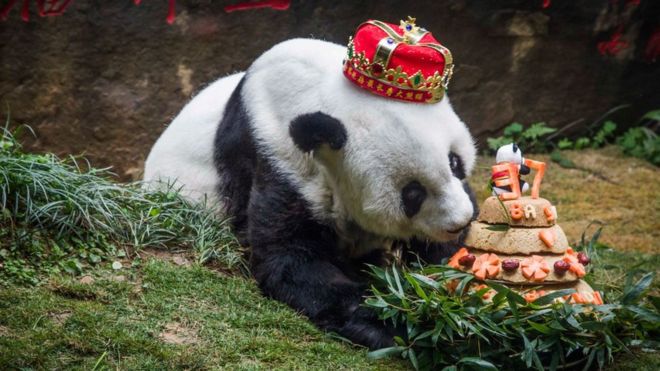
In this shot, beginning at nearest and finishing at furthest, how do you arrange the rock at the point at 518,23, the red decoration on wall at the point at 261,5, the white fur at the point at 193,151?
1. the white fur at the point at 193,151
2. the red decoration on wall at the point at 261,5
3. the rock at the point at 518,23

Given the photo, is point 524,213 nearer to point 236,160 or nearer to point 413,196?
point 413,196

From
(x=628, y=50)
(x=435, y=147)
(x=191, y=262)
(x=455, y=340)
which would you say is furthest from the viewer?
(x=628, y=50)

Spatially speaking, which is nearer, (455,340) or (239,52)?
(455,340)

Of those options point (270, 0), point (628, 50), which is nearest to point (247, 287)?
point (270, 0)

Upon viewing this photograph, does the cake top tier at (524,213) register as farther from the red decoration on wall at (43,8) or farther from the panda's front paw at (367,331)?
the red decoration on wall at (43,8)

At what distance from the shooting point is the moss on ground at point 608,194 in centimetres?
558

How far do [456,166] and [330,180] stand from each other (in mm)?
577

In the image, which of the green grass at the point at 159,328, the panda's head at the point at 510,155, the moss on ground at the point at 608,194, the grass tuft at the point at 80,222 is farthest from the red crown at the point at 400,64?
the moss on ground at the point at 608,194

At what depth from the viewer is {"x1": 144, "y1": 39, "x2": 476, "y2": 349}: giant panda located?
11.9ft

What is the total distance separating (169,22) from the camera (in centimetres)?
593

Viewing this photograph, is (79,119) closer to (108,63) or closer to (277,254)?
(108,63)

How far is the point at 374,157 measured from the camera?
3619 millimetres

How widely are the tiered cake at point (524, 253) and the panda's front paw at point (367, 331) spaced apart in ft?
1.31

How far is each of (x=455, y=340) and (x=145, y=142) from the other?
3.39 metres
